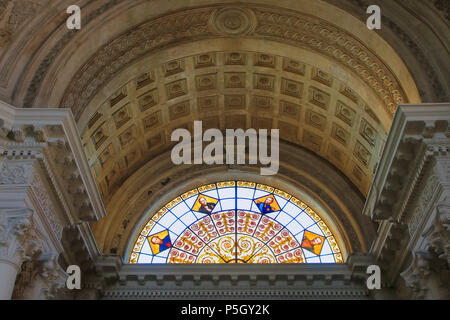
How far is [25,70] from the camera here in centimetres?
1094

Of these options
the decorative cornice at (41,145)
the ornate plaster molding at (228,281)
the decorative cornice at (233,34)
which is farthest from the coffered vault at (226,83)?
the ornate plaster molding at (228,281)

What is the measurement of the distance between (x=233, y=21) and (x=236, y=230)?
5.83 m

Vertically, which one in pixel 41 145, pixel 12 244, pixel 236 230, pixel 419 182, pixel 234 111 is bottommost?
A: pixel 12 244

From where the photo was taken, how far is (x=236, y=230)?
1543 cm

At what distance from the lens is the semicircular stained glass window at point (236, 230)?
14953 mm

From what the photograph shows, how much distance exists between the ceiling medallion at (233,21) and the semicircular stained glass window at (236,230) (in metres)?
5.02

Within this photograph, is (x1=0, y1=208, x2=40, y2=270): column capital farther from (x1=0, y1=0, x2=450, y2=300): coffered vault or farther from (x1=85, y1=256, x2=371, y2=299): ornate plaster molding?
(x1=85, y1=256, x2=371, y2=299): ornate plaster molding

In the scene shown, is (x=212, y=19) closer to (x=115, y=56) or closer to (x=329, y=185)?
(x=115, y=56)

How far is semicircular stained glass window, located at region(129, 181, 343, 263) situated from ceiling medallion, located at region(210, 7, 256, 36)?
16.5ft

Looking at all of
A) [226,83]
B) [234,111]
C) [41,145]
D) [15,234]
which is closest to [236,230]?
[234,111]

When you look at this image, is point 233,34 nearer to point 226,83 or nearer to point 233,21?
point 233,21

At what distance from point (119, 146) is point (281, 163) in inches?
193

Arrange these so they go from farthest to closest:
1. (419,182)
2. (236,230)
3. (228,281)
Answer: (236,230)
(228,281)
(419,182)
